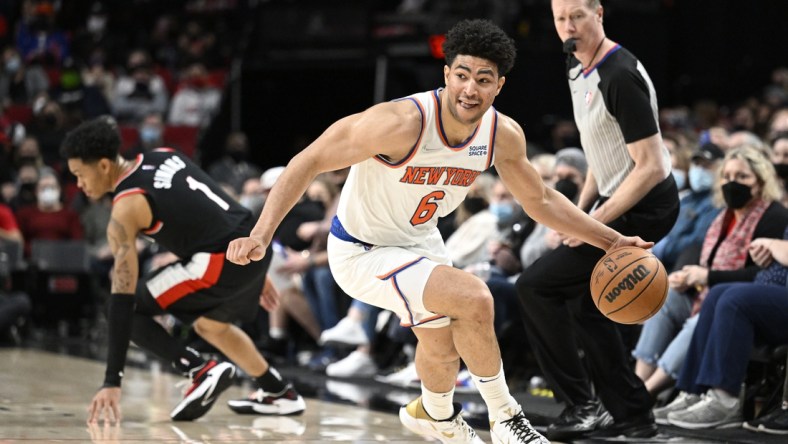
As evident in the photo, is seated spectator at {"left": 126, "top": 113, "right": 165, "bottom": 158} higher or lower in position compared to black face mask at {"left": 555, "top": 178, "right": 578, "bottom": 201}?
lower

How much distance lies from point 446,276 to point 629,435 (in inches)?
57.5

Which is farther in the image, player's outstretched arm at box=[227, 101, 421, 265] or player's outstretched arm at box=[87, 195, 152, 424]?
player's outstretched arm at box=[87, 195, 152, 424]

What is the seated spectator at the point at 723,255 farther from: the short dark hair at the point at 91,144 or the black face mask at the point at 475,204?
the short dark hair at the point at 91,144

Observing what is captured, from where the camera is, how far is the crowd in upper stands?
630 centimetres

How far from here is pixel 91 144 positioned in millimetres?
5539

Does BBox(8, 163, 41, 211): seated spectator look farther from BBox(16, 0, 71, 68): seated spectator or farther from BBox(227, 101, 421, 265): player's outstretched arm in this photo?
BBox(227, 101, 421, 265): player's outstretched arm

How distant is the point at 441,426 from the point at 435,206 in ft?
2.87

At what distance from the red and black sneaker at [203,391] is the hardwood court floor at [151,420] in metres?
0.07

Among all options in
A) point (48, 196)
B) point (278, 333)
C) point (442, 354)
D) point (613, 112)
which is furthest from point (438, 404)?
point (48, 196)

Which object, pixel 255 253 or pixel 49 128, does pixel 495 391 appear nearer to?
pixel 255 253

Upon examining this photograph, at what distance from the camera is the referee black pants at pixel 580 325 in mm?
5172

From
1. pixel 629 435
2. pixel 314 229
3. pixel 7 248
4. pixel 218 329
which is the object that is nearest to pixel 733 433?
pixel 629 435

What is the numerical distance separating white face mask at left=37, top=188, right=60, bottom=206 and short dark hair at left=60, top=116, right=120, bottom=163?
19.0 feet

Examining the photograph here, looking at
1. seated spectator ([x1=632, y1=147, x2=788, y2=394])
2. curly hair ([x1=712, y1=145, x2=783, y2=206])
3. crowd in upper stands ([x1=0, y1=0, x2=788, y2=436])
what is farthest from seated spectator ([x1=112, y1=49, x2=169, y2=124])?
curly hair ([x1=712, y1=145, x2=783, y2=206])
